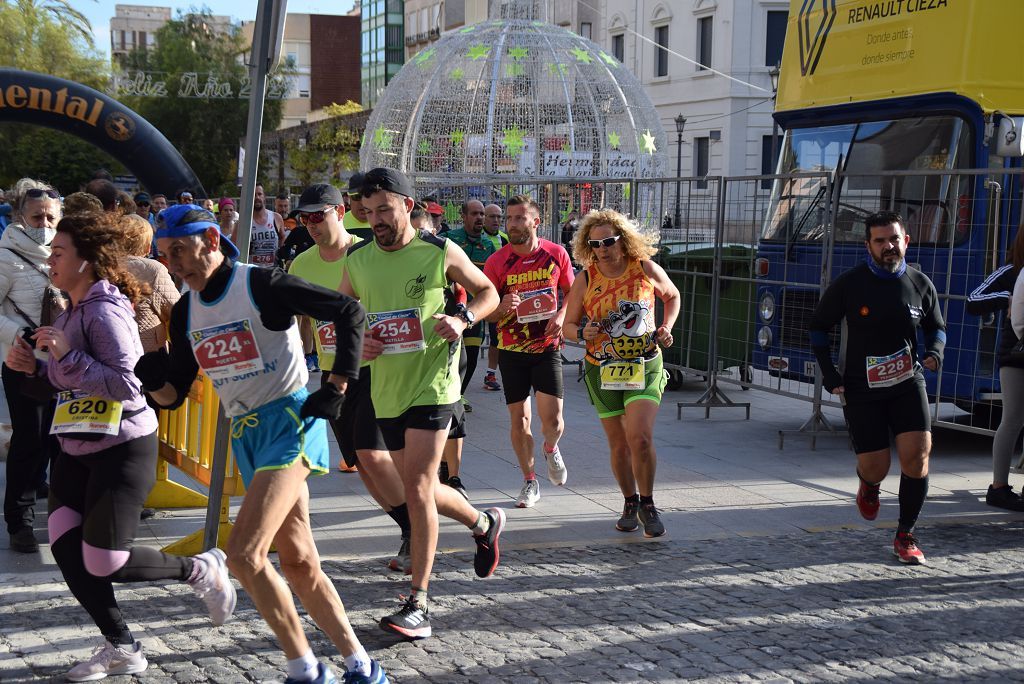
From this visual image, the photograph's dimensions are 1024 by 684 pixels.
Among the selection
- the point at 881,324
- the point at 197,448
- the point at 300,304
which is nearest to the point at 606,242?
the point at 881,324

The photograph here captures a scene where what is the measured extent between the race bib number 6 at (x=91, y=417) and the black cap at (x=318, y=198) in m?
2.11

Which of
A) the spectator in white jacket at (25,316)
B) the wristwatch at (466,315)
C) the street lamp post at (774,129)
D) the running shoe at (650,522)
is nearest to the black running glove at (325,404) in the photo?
the wristwatch at (466,315)

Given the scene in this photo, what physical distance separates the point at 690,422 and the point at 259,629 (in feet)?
20.9

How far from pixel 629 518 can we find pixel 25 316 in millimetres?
3557

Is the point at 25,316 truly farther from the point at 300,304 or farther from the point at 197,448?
the point at 300,304

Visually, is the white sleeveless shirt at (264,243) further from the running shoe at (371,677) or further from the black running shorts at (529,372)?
the running shoe at (371,677)

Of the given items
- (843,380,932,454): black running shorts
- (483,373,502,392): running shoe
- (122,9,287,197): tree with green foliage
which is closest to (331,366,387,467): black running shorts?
(843,380,932,454): black running shorts

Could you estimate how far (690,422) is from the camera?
35.9 feet

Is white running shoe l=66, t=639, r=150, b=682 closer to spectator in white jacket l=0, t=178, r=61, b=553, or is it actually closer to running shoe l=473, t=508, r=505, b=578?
running shoe l=473, t=508, r=505, b=578

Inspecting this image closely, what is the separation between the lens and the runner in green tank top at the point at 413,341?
522 centimetres

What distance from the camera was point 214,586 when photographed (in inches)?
174

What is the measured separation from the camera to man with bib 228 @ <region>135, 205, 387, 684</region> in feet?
13.8

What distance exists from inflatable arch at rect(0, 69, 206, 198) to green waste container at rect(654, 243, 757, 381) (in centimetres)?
1239

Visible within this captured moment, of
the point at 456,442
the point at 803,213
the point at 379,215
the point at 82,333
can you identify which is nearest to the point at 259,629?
the point at 82,333
